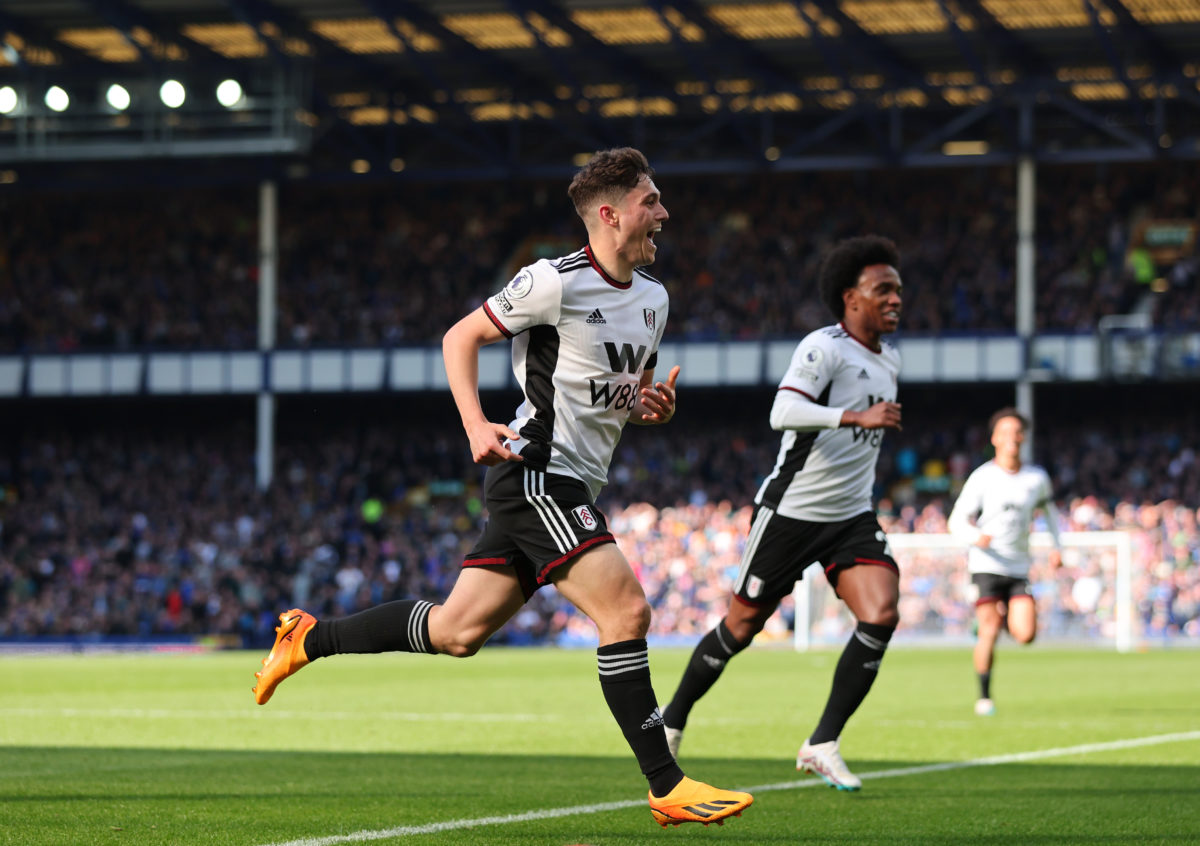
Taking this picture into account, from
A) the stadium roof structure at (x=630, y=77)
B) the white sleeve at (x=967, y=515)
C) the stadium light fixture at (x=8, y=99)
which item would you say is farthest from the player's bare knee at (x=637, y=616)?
the stadium light fixture at (x=8, y=99)

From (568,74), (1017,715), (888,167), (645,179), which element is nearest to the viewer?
(645,179)

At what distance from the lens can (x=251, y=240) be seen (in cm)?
4509

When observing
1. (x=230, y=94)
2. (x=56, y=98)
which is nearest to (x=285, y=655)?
(x=230, y=94)

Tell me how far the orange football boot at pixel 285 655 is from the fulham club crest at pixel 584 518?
122 cm

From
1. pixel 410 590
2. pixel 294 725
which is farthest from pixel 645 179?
pixel 410 590

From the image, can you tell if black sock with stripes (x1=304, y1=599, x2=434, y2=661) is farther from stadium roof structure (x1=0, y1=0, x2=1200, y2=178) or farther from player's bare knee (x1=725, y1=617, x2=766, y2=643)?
stadium roof structure (x1=0, y1=0, x2=1200, y2=178)

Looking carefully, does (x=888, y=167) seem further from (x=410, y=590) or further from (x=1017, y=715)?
(x=1017, y=715)

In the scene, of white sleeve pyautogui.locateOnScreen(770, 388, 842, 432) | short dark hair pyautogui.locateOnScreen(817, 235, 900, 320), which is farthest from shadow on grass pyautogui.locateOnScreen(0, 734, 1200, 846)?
short dark hair pyautogui.locateOnScreen(817, 235, 900, 320)

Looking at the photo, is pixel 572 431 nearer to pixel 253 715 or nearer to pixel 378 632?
pixel 378 632

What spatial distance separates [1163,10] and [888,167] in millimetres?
7212

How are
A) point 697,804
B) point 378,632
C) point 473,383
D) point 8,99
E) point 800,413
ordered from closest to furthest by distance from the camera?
point 697,804, point 473,383, point 378,632, point 800,413, point 8,99

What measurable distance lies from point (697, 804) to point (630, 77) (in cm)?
3502

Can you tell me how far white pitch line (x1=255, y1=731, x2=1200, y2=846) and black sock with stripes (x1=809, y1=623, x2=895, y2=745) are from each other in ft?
1.48

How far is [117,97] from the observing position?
37.4m
